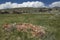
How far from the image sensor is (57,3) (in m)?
8.37

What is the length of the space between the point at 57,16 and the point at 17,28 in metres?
2.14

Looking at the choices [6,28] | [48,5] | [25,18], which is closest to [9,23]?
[6,28]

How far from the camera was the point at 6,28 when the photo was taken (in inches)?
300

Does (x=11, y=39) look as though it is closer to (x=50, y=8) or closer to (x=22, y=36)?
(x=22, y=36)

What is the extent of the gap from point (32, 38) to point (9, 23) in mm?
1430

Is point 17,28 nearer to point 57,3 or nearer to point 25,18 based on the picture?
point 25,18

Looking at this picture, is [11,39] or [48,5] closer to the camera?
[11,39]

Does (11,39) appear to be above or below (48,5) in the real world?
below

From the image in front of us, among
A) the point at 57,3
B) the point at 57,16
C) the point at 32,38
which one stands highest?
the point at 57,3

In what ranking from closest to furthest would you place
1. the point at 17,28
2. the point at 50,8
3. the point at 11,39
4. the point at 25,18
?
1. the point at 11,39
2. the point at 17,28
3. the point at 25,18
4. the point at 50,8

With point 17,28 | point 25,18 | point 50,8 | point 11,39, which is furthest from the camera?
point 50,8

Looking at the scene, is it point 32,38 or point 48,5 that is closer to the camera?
point 32,38

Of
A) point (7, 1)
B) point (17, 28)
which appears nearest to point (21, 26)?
point (17, 28)

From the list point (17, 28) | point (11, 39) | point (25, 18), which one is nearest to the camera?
point (11, 39)
